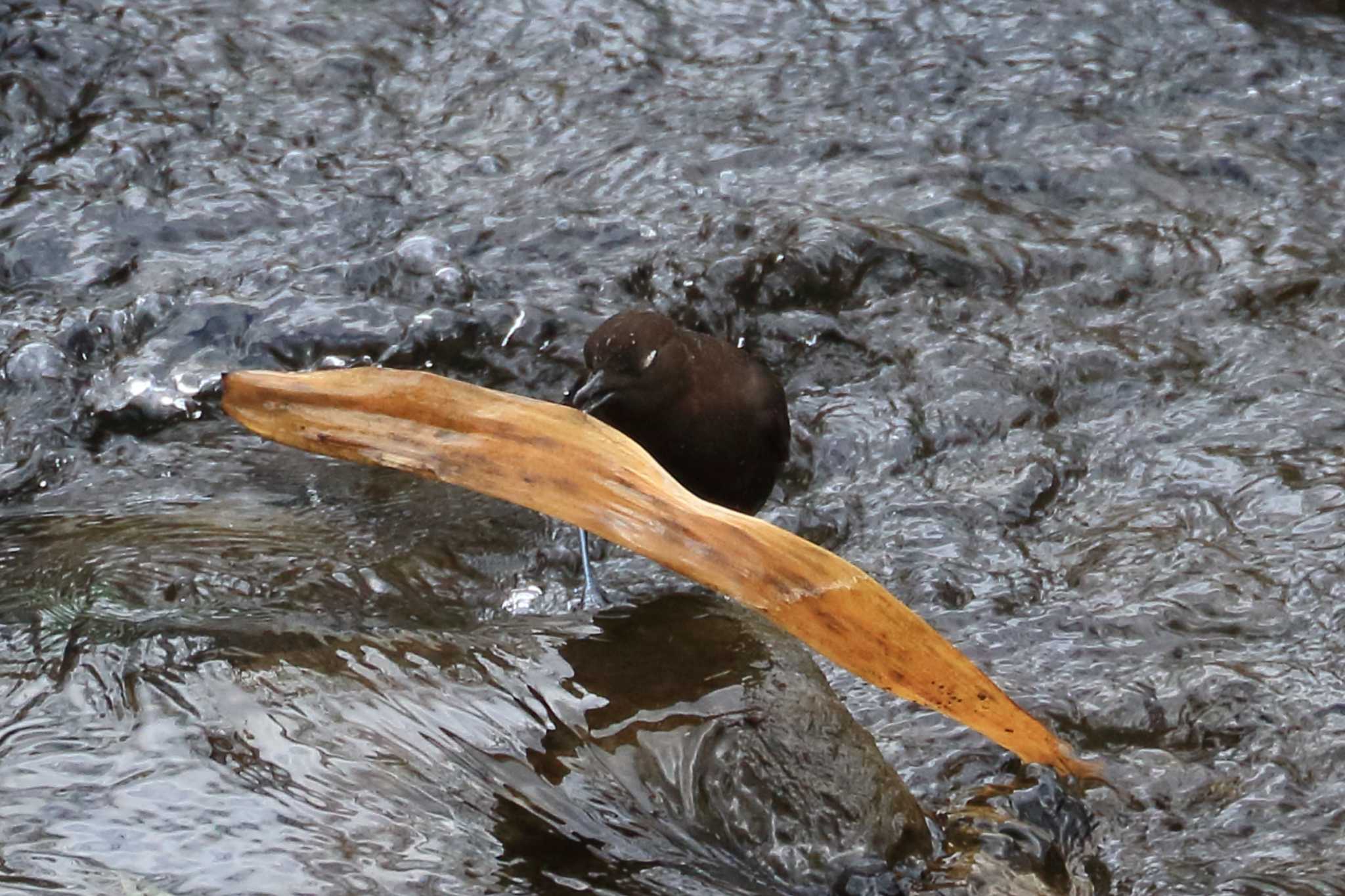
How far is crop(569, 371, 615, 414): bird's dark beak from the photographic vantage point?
373cm

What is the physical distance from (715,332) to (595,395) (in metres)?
0.91

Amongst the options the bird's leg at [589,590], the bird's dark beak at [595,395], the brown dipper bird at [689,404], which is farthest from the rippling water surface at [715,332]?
the bird's dark beak at [595,395]

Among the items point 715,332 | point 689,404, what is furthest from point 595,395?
point 715,332

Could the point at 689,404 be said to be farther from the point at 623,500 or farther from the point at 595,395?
the point at 623,500

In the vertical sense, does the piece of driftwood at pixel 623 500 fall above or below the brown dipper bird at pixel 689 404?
above

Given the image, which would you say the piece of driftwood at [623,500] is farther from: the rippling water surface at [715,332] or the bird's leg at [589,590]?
the bird's leg at [589,590]

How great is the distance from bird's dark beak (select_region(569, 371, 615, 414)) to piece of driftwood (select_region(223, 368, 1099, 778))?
1.00m

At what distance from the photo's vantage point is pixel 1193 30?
565cm

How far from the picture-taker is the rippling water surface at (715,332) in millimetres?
2449

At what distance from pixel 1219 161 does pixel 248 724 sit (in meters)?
3.79

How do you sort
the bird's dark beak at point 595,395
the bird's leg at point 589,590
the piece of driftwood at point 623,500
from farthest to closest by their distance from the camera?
the bird's dark beak at point 595,395
the bird's leg at point 589,590
the piece of driftwood at point 623,500

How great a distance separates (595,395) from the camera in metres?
3.74

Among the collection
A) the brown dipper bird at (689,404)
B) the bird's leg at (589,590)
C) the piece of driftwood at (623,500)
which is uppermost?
the piece of driftwood at (623,500)

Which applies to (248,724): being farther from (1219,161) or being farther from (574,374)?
(1219,161)
